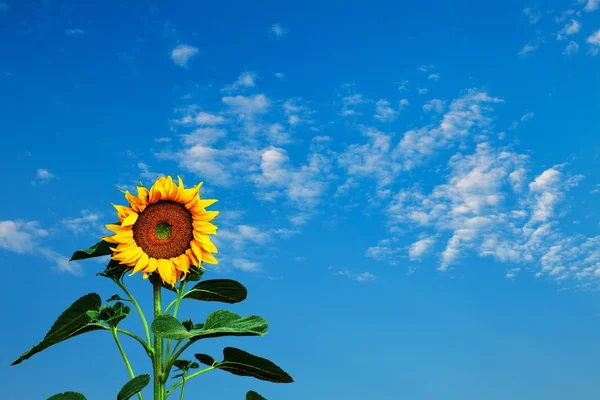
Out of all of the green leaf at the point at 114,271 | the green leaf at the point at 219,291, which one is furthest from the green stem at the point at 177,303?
the green leaf at the point at 114,271

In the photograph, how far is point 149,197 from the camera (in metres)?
4.66

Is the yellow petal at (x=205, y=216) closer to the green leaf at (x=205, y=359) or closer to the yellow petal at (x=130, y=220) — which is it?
the yellow petal at (x=130, y=220)

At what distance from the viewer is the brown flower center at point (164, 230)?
471 cm

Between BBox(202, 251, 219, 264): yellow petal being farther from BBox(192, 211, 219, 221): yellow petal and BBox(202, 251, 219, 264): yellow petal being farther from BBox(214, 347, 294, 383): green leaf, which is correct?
BBox(214, 347, 294, 383): green leaf

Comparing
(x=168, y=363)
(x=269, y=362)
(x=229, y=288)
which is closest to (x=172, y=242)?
(x=229, y=288)

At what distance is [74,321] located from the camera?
444 centimetres

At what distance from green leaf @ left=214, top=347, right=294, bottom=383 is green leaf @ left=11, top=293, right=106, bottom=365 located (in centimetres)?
99

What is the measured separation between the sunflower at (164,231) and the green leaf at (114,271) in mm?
50

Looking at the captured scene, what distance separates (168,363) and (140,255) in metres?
0.88

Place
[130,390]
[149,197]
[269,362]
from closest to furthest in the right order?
[130,390]
[269,362]
[149,197]

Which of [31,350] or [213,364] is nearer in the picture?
[31,350]

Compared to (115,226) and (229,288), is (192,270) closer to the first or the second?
(229,288)

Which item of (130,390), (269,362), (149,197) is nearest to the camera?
→ (130,390)

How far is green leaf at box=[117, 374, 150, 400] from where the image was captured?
4062mm
